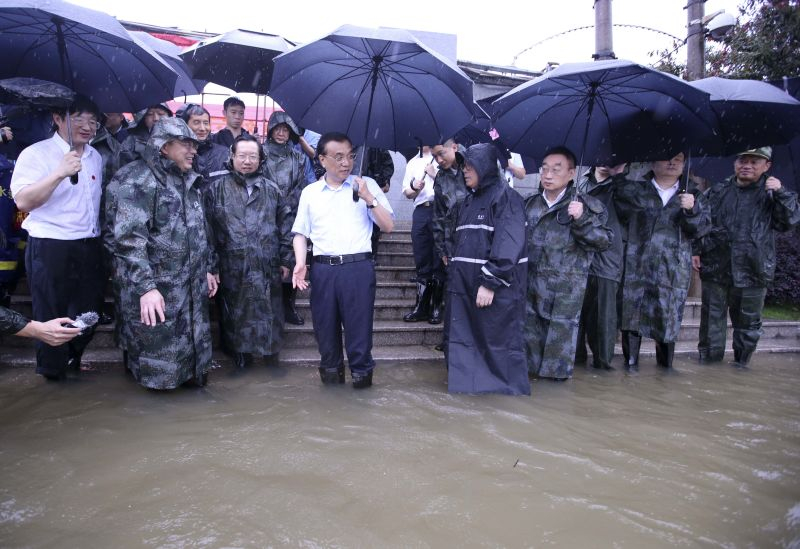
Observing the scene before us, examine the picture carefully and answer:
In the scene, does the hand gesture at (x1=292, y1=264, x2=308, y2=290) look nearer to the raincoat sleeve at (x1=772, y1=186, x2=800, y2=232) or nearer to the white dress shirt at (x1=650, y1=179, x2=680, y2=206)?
the white dress shirt at (x1=650, y1=179, x2=680, y2=206)

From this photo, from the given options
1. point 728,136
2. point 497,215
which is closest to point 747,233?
point 728,136

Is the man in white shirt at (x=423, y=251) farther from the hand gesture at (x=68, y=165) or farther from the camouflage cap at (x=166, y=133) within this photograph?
the hand gesture at (x=68, y=165)

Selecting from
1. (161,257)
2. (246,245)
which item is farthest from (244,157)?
(161,257)

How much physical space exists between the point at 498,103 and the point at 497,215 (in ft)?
3.08

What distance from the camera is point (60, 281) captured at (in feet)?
12.9

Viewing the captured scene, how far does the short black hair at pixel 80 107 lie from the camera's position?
3.88 metres

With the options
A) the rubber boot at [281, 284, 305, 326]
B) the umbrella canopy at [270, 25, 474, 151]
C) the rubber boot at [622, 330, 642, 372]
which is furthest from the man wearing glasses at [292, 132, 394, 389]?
the rubber boot at [622, 330, 642, 372]

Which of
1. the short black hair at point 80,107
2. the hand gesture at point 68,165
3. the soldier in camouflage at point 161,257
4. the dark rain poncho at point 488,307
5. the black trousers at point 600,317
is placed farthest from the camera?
the black trousers at point 600,317

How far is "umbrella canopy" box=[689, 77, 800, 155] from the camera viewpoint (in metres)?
4.66

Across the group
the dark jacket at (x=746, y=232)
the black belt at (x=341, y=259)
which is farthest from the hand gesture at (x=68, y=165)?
the dark jacket at (x=746, y=232)

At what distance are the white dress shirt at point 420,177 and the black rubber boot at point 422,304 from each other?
0.89m

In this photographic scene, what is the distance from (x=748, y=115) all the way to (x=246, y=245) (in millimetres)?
4338

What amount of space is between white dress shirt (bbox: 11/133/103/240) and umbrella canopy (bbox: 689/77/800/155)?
4772 millimetres

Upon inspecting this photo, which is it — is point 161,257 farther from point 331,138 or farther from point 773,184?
point 773,184
